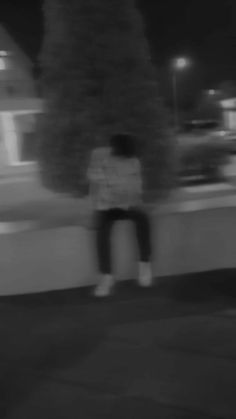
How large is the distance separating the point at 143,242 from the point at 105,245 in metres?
0.34

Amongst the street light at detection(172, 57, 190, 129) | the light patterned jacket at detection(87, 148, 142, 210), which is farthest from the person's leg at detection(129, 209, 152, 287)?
the street light at detection(172, 57, 190, 129)

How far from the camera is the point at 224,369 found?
4.12 m

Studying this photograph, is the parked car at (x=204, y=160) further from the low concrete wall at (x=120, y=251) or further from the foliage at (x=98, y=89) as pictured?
the low concrete wall at (x=120, y=251)

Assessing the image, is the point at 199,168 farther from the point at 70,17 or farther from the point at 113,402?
the point at 113,402

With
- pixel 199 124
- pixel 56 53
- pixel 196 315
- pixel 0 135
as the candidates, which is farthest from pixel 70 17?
pixel 199 124

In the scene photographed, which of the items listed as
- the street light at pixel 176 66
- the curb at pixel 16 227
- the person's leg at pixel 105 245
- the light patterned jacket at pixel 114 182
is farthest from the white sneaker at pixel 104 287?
the street light at pixel 176 66

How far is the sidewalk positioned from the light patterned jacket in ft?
2.61

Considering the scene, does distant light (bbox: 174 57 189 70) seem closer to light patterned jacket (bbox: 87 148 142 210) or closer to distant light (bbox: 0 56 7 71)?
distant light (bbox: 0 56 7 71)

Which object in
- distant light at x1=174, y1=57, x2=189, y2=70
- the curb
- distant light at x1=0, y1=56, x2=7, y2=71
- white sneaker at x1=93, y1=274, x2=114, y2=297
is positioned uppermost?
distant light at x1=174, y1=57, x2=189, y2=70

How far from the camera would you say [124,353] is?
4512mm

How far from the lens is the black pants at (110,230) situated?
5938 mm

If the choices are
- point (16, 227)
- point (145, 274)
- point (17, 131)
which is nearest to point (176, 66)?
point (17, 131)

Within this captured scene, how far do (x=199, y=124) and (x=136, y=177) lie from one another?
1796 cm

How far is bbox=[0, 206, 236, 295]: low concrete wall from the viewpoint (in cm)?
608
